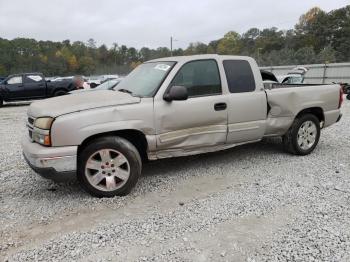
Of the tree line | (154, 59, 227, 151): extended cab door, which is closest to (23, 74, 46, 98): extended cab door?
(154, 59, 227, 151): extended cab door

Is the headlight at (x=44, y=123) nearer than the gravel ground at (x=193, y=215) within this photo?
No

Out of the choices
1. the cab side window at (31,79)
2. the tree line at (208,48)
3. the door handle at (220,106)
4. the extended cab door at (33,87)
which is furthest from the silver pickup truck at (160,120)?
the tree line at (208,48)

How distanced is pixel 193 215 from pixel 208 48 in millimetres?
77572

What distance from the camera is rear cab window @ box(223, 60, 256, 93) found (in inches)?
199

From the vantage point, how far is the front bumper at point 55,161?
12.6 feet

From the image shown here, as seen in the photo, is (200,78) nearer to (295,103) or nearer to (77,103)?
(77,103)

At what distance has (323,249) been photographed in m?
3.04

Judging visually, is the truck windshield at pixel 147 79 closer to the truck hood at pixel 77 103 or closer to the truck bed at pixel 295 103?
the truck hood at pixel 77 103

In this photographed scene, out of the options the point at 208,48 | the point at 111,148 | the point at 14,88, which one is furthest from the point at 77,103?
→ the point at 208,48

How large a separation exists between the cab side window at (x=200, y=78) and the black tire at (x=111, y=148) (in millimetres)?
1126

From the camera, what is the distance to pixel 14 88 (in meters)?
17.0

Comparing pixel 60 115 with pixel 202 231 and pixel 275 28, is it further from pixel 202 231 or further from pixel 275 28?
pixel 275 28

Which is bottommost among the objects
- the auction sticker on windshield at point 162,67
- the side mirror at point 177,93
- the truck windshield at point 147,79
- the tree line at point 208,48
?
the side mirror at point 177,93

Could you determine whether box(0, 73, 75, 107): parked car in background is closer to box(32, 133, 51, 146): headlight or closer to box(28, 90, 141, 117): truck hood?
box(28, 90, 141, 117): truck hood
